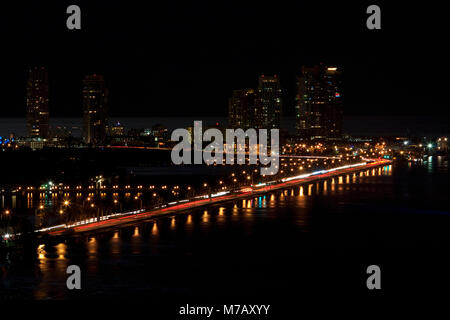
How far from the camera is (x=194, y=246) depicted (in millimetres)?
37094

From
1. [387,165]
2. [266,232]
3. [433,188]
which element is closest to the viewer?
[266,232]

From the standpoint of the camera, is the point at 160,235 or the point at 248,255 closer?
the point at 248,255

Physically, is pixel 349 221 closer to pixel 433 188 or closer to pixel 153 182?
pixel 433 188

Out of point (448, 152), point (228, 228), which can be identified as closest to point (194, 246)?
point (228, 228)

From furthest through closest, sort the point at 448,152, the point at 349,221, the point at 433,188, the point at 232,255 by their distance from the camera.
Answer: the point at 448,152 → the point at 433,188 → the point at 349,221 → the point at 232,255

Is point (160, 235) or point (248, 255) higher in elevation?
point (160, 235)

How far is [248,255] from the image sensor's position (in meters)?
35.2

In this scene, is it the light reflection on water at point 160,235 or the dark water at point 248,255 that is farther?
the light reflection on water at point 160,235

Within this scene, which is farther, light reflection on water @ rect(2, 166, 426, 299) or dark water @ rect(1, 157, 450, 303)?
light reflection on water @ rect(2, 166, 426, 299)

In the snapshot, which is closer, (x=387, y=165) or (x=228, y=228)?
(x=228, y=228)

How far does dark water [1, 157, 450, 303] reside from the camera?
2892 centimetres

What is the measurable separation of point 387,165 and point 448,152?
4539cm

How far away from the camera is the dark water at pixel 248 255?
2892 centimetres
